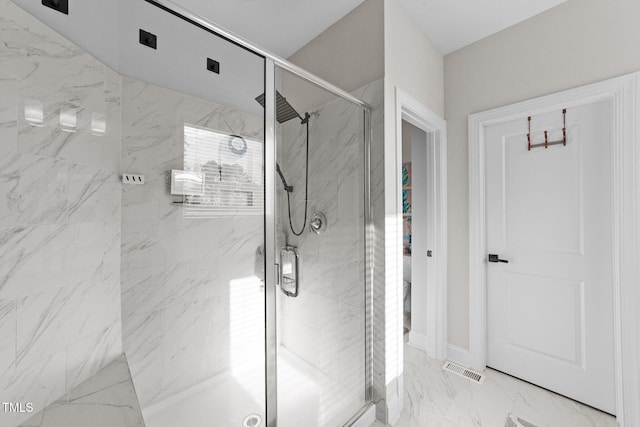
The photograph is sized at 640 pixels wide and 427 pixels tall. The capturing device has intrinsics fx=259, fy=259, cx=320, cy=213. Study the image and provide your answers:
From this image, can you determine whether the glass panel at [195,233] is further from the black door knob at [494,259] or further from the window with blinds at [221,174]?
the black door knob at [494,259]

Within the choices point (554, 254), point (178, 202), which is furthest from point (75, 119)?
point (554, 254)

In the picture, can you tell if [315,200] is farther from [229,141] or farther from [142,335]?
[142,335]

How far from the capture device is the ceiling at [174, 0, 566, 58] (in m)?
1.72

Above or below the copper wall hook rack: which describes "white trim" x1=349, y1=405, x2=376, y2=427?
below

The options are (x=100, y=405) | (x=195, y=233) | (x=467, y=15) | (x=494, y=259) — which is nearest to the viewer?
(x=100, y=405)

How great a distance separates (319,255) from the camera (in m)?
1.53

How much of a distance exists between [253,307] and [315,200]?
0.64 metres

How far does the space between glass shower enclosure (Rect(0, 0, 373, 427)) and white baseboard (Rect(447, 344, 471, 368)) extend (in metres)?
1.35

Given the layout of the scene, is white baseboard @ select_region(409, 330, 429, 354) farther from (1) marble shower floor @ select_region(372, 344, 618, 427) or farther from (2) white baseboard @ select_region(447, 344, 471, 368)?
(1) marble shower floor @ select_region(372, 344, 618, 427)

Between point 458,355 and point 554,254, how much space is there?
110cm

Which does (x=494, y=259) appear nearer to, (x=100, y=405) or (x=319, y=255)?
(x=319, y=255)

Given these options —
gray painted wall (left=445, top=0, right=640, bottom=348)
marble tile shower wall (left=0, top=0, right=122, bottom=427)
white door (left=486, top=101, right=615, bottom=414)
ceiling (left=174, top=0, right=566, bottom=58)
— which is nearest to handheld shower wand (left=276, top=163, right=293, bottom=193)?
marble tile shower wall (left=0, top=0, right=122, bottom=427)

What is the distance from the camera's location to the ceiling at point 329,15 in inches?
67.7

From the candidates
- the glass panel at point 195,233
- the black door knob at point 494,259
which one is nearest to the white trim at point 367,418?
the glass panel at point 195,233
